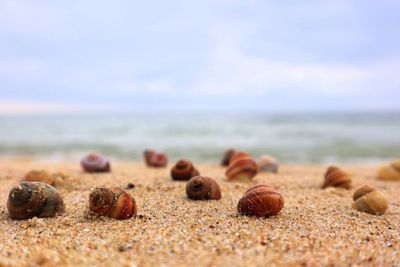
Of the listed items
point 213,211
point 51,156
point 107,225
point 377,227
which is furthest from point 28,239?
point 51,156

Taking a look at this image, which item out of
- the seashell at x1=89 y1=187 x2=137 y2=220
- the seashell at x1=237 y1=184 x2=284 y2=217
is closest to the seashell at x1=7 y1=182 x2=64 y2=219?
the seashell at x1=89 y1=187 x2=137 y2=220

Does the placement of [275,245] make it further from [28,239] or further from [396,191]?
[396,191]

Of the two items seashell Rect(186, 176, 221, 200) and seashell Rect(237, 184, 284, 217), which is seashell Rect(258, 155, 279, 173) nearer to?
seashell Rect(186, 176, 221, 200)

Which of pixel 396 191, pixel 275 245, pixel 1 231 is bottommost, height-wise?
pixel 1 231

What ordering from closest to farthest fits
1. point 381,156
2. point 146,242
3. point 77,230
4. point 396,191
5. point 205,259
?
point 205,259 → point 146,242 → point 77,230 → point 396,191 → point 381,156

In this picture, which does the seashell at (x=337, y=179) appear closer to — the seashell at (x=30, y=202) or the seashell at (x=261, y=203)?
the seashell at (x=261, y=203)

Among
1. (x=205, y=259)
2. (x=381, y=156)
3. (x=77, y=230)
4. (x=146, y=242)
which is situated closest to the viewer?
(x=205, y=259)

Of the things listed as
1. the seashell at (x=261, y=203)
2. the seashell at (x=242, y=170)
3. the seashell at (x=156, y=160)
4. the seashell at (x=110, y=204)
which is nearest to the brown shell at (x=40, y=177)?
the seashell at (x=110, y=204)

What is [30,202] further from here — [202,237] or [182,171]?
[182,171]

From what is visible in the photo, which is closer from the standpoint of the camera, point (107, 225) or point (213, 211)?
point (107, 225)
